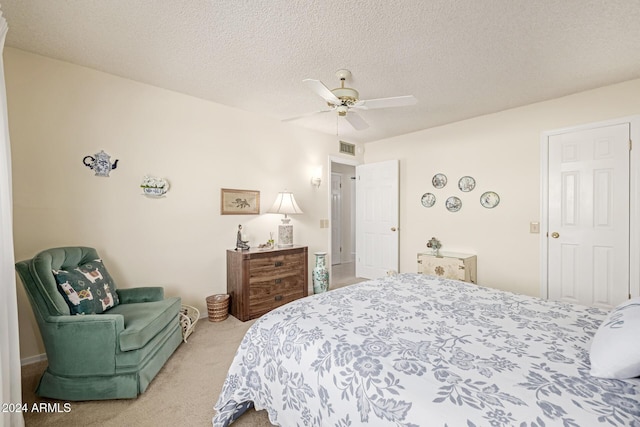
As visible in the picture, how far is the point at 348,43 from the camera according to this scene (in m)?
2.04

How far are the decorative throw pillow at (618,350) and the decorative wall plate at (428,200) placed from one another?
10.4 feet

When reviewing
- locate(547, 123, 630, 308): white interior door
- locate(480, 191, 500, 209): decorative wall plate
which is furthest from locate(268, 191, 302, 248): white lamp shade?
locate(547, 123, 630, 308): white interior door

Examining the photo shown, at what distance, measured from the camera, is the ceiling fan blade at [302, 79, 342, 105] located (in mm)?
1873

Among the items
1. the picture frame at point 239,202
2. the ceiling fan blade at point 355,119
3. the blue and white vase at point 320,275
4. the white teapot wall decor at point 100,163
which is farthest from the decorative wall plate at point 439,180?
the white teapot wall decor at point 100,163

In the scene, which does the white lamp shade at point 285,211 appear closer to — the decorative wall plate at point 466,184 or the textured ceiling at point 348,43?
the textured ceiling at point 348,43

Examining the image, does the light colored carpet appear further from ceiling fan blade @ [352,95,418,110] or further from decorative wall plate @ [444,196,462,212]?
decorative wall plate @ [444,196,462,212]

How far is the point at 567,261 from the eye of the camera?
2.98 m

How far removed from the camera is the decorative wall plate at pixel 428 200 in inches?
162

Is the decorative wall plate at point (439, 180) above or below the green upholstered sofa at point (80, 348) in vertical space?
above

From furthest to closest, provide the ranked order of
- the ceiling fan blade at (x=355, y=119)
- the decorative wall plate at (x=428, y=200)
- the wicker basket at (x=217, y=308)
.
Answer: the decorative wall plate at (x=428, y=200), the wicker basket at (x=217, y=308), the ceiling fan blade at (x=355, y=119)

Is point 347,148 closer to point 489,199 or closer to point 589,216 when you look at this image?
point 489,199

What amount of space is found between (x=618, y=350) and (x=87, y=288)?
2.94 metres

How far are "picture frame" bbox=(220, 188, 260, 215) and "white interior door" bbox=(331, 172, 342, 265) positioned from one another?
3.14 meters

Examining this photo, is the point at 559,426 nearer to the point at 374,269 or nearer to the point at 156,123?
the point at 156,123
